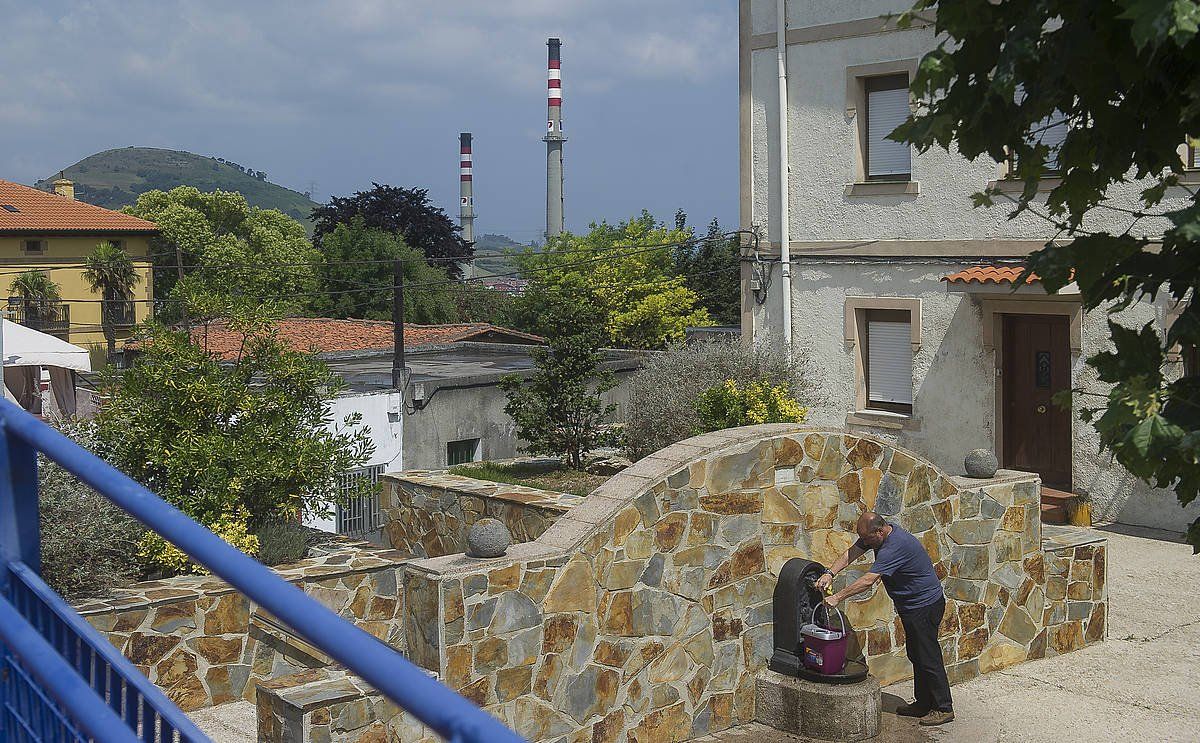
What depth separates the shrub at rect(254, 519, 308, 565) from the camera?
1018 cm

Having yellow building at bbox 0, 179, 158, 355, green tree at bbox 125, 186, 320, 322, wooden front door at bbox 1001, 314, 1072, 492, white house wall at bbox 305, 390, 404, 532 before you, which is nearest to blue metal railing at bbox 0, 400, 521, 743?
wooden front door at bbox 1001, 314, 1072, 492

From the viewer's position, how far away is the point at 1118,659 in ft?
36.8

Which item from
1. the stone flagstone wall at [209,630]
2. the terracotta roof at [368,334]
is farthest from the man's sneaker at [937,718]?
the terracotta roof at [368,334]

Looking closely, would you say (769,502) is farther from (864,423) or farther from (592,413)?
(864,423)

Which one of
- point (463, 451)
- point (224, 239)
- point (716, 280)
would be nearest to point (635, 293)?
point (716, 280)

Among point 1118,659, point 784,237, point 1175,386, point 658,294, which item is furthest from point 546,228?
point 1175,386

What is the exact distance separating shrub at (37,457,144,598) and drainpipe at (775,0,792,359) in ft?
39.6

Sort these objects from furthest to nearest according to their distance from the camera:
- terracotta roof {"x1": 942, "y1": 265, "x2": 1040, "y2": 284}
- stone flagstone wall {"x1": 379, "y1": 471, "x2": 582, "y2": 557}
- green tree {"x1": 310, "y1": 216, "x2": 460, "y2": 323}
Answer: green tree {"x1": 310, "y1": 216, "x2": 460, "y2": 323} < terracotta roof {"x1": 942, "y1": 265, "x2": 1040, "y2": 284} < stone flagstone wall {"x1": 379, "y1": 471, "x2": 582, "y2": 557}

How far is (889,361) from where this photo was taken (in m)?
18.8

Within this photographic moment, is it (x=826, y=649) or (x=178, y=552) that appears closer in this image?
(x=826, y=649)

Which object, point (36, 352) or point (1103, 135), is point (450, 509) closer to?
point (36, 352)

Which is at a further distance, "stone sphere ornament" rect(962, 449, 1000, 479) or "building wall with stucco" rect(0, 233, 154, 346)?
"building wall with stucco" rect(0, 233, 154, 346)

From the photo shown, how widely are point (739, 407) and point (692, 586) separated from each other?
695cm

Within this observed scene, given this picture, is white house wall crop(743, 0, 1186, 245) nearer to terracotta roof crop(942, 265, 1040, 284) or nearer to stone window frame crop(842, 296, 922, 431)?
terracotta roof crop(942, 265, 1040, 284)
